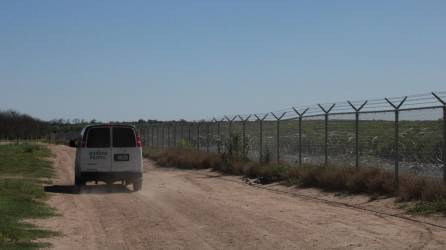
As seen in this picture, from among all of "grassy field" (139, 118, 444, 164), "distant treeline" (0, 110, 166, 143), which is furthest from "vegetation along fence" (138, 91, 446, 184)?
"distant treeline" (0, 110, 166, 143)

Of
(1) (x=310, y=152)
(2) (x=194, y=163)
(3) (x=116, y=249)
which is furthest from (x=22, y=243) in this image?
(2) (x=194, y=163)

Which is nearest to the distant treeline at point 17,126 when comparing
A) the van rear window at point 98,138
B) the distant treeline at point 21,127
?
the distant treeline at point 21,127

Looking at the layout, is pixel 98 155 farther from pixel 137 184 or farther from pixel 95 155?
pixel 137 184

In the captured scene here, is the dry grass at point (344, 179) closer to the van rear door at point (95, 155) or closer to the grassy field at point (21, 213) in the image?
the van rear door at point (95, 155)

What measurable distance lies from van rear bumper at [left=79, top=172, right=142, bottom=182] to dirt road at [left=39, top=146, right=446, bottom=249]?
1.41 metres

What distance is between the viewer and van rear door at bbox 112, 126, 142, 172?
21766 millimetres

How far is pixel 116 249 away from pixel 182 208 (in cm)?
541

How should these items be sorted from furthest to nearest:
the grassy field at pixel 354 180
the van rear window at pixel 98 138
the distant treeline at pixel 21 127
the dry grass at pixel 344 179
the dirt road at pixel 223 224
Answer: the distant treeline at pixel 21 127, the van rear window at pixel 98 138, the dry grass at pixel 344 179, the grassy field at pixel 354 180, the dirt road at pixel 223 224

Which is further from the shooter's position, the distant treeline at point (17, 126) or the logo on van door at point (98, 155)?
the distant treeline at point (17, 126)

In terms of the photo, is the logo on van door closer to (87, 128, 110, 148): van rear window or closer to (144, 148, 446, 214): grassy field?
(87, 128, 110, 148): van rear window

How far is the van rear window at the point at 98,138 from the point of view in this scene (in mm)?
21766

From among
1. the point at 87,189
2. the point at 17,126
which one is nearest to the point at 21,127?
the point at 17,126

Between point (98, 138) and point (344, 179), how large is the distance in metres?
7.70

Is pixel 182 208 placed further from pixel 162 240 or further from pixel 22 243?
pixel 22 243
